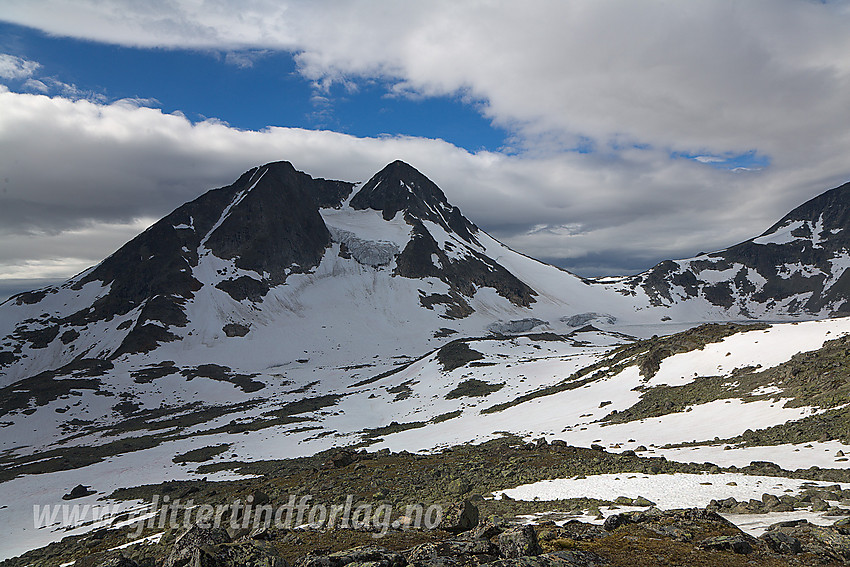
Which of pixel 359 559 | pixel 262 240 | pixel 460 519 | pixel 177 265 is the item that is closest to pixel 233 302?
pixel 177 265

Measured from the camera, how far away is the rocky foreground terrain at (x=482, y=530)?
894 cm

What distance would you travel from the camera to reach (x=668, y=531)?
10.6 metres

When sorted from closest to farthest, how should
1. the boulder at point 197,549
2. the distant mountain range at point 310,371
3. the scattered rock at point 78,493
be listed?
the boulder at point 197,549 < the distant mountain range at point 310,371 < the scattered rock at point 78,493

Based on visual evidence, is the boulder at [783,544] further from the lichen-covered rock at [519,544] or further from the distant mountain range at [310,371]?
the distant mountain range at [310,371]

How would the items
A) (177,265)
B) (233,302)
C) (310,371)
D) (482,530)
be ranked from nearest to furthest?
(482,530) < (310,371) < (233,302) < (177,265)

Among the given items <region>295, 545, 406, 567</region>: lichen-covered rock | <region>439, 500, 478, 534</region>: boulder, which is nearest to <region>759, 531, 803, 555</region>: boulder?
<region>439, 500, 478, 534</region>: boulder

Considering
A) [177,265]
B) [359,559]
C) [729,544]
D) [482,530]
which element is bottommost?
[729,544]

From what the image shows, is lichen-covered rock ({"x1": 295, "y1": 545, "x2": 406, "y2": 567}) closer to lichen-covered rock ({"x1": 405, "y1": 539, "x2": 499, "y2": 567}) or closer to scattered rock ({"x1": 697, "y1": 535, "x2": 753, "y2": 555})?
lichen-covered rock ({"x1": 405, "y1": 539, "x2": 499, "y2": 567})

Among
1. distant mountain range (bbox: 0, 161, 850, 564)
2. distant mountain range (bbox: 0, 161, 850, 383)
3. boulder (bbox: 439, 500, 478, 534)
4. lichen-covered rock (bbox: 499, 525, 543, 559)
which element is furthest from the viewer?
distant mountain range (bbox: 0, 161, 850, 383)

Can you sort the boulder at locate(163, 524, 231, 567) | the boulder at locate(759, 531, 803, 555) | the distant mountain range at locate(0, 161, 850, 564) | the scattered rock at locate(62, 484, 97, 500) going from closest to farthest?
1. the boulder at locate(163, 524, 231, 567)
2. the boulder at locate(759, 531, 803, 555)
3. the distant mountain range at locate(0, 161, 850, 564)
4. the scattered rock at locate(62, 484, 97, 500)

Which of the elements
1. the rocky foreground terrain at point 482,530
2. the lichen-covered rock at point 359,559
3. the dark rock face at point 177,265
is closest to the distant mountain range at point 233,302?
the dark rock face at point 177,265

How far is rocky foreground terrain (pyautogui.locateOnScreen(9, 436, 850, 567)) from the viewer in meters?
8.94

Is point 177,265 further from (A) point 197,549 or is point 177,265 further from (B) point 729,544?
(B) point 729,544

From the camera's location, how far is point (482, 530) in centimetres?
1082
